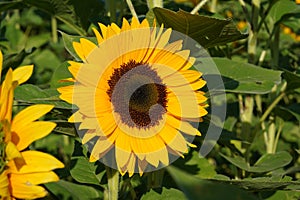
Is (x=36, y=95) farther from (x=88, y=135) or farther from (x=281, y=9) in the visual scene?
(x=281, y=9)

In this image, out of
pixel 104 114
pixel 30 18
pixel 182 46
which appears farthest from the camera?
pixel 30 18

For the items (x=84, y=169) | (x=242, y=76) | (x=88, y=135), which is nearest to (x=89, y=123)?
(x=88, y=135)

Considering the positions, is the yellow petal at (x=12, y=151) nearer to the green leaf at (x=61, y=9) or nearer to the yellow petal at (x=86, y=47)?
the yellow petal at (x=86, y=47)

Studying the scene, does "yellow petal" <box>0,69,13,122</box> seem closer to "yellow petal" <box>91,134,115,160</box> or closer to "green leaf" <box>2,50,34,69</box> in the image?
"yellow petal" <box>91,134,115,160</box>

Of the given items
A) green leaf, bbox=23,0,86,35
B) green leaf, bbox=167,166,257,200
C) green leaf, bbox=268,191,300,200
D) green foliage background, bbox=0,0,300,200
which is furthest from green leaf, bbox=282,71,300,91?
green leaf, bbox=167,166,257,200

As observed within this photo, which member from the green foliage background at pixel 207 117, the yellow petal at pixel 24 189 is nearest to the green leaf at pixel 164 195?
the green foliage background at pixel 207 117

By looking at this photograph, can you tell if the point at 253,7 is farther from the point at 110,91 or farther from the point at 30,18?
the point at 30,18

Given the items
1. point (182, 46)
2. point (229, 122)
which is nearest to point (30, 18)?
point (229, 122)

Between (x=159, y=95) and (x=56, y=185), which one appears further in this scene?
(x=56, y=185)
